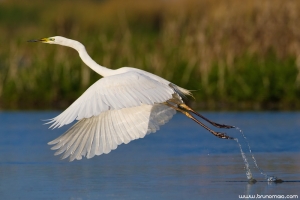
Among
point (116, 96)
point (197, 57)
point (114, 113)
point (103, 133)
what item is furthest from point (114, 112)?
point (197, 57)

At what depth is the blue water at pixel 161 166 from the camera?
7.37 meters

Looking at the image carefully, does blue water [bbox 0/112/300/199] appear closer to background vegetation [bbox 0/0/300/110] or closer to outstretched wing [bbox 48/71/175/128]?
outstretched wing [bbox 48/71/175/128]

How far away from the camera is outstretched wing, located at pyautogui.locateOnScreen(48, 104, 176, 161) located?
802cm

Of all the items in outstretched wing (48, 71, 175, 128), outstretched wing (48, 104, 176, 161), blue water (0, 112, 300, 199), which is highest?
outstretched wing (48, 71, 175, 128)

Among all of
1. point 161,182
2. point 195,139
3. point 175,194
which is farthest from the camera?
point 195,139

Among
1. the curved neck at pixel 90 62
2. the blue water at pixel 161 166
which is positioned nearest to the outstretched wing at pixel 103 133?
the blue water at pixel 161 166

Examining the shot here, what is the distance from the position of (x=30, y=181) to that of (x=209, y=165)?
7.37 feet

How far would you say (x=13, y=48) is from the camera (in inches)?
736

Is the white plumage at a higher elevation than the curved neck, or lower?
lower

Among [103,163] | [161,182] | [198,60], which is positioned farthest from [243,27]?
[161,182]

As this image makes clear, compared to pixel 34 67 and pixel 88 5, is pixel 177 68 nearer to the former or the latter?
pixel 34 67

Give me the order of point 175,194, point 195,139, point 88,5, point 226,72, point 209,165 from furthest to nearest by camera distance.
Answer: 1. point 88,5
2. point 226,72
3. point 195,139
4. point 209,165
5. point 175,194

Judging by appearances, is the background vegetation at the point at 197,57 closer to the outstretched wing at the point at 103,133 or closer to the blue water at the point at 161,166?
the blue water at the point at 161,166

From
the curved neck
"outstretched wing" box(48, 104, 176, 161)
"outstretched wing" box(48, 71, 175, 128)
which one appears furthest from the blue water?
the curved neck
